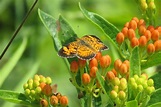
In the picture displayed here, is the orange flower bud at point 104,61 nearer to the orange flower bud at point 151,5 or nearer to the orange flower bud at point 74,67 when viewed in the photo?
the orange flower bud at point 74,67

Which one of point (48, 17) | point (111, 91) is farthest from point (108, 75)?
point (48, 17)

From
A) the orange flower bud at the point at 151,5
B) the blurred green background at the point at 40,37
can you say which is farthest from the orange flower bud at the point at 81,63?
the blurred green background at the point at 40,37

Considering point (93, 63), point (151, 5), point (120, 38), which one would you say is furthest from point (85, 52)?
point (151, 5)

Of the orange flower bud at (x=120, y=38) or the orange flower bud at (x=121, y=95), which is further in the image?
the orange flower bud at (x=120, y=38)

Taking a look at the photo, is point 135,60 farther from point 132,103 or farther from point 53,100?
point 53,100

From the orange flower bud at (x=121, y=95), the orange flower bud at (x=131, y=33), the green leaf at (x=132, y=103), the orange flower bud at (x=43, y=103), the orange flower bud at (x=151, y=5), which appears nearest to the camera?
the green leaf at (x=132, y=103)

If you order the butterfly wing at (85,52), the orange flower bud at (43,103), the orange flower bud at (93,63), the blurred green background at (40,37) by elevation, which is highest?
the butterfly wing at (85,52)

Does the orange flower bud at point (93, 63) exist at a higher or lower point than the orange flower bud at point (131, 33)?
lower

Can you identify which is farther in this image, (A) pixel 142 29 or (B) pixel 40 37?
(B) pixel 40 37

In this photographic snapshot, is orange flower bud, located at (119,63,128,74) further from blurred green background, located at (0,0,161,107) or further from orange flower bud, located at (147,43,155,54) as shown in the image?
blurred green background, located at (0,0,161,107)
